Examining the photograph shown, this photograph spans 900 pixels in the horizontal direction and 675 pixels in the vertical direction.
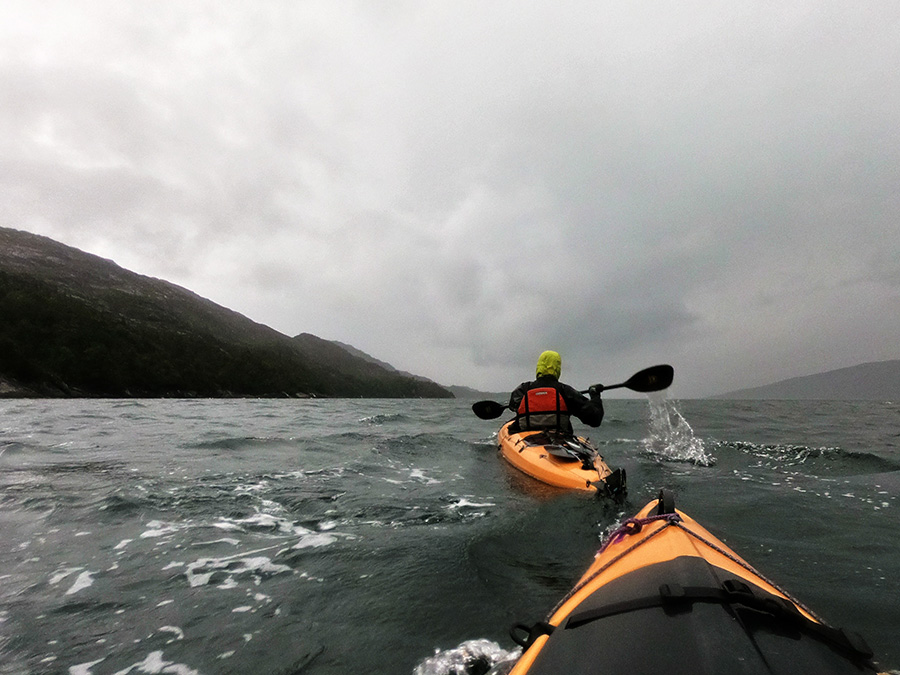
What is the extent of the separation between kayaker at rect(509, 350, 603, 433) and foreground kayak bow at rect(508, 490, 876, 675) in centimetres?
622

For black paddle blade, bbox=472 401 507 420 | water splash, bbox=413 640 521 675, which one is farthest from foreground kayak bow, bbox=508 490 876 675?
black paddle blade, bbox=472 401 507 420

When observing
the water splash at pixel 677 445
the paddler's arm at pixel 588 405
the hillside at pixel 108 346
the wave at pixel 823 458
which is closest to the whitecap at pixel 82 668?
the paddler's arm at pixel 588 405

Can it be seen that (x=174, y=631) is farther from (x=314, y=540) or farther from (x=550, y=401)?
(x=550, y=401)

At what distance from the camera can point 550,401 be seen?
9086 mm

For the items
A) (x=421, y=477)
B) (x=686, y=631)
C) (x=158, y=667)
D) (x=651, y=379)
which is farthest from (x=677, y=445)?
(x=158, y=667)

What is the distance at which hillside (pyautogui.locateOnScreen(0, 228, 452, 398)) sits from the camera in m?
77.1

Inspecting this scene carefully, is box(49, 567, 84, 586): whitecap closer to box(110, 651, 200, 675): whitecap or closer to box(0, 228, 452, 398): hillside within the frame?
box(110, 651, 200, 675): whitecap

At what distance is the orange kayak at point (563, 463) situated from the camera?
22.9 ft

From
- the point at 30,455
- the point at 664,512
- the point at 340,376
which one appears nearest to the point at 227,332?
the point at 340,376

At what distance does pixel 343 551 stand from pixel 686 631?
438 cm

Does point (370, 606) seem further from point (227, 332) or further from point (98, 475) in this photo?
point (227, 332)

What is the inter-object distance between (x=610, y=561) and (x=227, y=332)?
206m

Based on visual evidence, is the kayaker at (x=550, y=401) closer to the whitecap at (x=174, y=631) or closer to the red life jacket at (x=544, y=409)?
the red life jacket at (x=544, y=409)

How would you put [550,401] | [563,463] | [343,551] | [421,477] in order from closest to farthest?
[343,551], [563,463], [550,401], [421,477]
